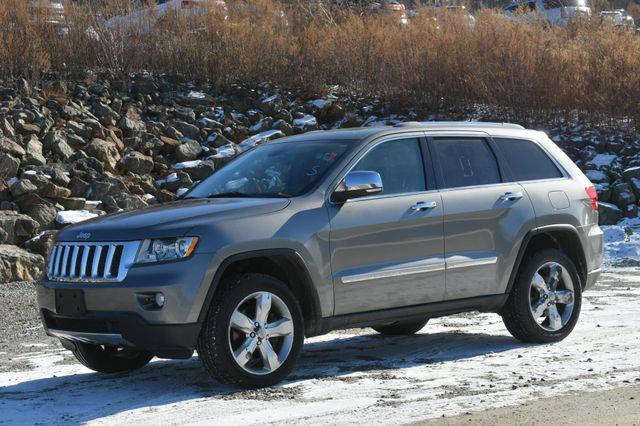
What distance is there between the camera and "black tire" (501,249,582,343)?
8289 mm

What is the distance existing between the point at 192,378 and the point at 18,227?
7.06m

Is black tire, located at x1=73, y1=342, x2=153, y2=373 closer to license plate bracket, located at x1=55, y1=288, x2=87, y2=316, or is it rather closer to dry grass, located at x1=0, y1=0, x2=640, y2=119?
license plate bracket, located at x1=55, y1=288, x2=87, y2=316

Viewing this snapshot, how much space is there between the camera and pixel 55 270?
712cm

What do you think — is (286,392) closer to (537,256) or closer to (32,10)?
(537,256)

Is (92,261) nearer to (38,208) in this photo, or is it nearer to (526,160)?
(526,160)

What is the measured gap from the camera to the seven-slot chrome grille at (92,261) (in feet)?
21.8

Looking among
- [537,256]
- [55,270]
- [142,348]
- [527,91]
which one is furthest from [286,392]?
[527,91]

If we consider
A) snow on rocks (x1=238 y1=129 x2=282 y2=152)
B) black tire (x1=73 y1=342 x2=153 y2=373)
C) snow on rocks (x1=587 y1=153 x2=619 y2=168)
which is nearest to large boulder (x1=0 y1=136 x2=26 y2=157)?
snow on rocks (x1=238 y1=129 x2=282 y2=152)

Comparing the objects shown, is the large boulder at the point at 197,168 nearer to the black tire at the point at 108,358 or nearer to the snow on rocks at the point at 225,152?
the snow on rocks at the point at 225,152

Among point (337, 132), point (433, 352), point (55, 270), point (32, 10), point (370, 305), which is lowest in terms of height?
point (433, 352)

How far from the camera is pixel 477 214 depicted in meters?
8.00

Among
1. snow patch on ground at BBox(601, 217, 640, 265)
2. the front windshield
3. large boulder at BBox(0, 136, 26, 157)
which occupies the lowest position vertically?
snow patch on ground at BBox(601, 217, 640, 265)

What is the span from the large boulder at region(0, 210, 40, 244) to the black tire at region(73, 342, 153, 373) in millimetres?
6296

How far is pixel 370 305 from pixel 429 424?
1.60m
